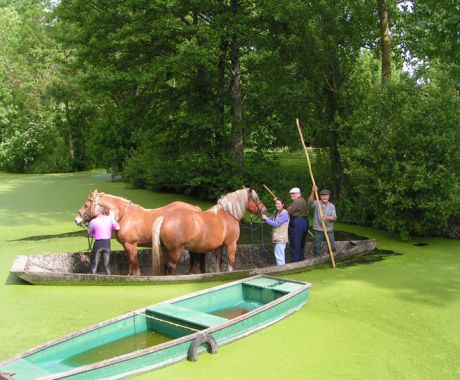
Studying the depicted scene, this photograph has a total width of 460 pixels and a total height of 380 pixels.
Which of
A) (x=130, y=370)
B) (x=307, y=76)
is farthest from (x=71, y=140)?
(x=130, y=370)

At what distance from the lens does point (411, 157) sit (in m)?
11.7

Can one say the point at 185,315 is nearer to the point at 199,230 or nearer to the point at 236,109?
the point at 199,230

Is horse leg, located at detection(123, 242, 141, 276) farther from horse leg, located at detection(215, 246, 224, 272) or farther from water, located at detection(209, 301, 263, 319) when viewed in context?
water, located at detection(209, 301, 263, 319)

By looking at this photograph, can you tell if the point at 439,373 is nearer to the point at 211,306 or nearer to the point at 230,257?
the point at 211,306

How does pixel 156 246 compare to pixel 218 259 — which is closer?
pixel 156 246

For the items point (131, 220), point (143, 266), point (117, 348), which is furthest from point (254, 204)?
point (117, 348)

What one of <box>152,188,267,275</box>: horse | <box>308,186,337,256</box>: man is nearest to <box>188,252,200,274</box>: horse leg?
<box>152,188,267,275</box>: horse

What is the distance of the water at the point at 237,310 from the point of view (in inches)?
271

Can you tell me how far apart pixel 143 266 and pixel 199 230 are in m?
1.67

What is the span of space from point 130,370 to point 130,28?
1259 centimetres

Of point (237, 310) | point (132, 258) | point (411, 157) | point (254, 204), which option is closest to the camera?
point (237, 310)

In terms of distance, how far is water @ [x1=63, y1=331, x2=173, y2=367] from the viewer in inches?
207

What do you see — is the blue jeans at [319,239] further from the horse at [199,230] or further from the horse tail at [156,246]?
the horse tail at [156,246]

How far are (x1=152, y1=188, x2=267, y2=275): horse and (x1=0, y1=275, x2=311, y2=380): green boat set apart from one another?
4.54 feet
